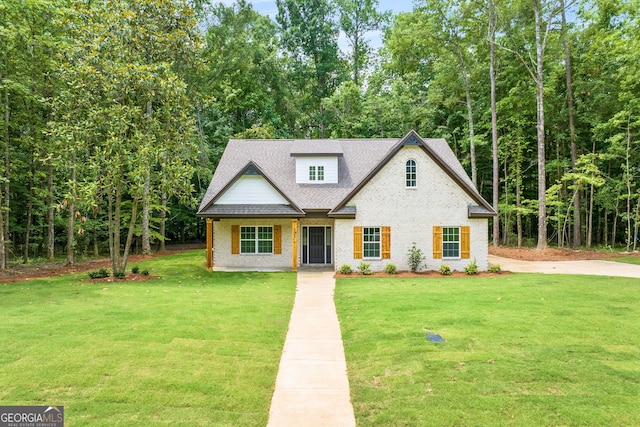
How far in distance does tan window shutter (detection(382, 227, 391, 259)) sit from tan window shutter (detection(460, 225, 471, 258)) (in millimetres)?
3235

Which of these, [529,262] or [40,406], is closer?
[40,406]

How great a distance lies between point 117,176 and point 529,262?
64.7 ft

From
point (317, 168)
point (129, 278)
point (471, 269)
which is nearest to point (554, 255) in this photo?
point (471, 269)

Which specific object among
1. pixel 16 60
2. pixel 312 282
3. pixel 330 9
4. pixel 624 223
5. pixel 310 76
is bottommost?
pixel 312 282

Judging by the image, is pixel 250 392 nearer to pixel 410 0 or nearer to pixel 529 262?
pixel 529 262

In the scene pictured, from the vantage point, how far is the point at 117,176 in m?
14.7

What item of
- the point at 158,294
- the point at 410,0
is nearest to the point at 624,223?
the point at 410,0

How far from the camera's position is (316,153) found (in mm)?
19844

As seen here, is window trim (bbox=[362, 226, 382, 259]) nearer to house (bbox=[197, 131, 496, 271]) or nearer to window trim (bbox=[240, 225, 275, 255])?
house (bbox=[197, 131, 496, 271])

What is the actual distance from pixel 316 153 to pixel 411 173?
5.13 meters

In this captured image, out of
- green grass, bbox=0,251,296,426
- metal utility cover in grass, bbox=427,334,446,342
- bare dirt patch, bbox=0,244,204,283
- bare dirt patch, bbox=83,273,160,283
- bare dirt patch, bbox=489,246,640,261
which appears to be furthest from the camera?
bare dirt patch, bbox=489,246,640,261

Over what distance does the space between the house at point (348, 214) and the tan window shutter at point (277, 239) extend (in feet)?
0.16

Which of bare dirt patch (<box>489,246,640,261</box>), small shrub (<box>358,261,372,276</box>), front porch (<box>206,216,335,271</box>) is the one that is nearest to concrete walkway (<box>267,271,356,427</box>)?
small shrub (<box>358,261,372,276</box>)

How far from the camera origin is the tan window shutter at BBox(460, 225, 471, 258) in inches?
680
